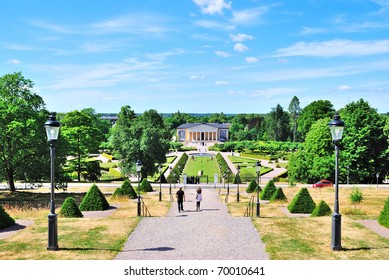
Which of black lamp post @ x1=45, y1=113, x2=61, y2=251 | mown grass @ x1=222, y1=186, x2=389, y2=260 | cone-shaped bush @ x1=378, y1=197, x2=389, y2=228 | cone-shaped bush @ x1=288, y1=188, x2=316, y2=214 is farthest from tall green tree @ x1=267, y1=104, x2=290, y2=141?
black lamp post @ x1=45, y1=113, x2=61, y2=251

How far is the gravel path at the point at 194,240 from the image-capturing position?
1166 centimetres

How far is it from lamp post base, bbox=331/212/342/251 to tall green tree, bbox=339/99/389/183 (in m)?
36.3

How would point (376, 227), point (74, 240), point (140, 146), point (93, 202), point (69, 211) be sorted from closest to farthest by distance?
point (74, 240) → point (376, 227) → point (69, 211) → point (93, 202) → point (140, 146)

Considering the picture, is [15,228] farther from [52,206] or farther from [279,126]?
[279,126]

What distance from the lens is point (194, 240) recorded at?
44.4 ft

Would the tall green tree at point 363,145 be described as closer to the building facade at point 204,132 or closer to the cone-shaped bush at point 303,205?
the cone-shaped bush at point 303,205

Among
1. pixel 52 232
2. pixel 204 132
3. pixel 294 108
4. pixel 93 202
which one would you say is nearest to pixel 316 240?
pixel 52 232

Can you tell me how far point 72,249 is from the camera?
12148 millimetres

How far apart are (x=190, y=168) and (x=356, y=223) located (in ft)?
170

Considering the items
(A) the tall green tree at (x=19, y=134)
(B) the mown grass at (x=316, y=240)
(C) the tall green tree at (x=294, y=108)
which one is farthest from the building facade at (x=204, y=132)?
(B) the mown grass at (x=316, y=240)

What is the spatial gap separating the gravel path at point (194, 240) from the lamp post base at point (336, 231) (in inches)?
85.2

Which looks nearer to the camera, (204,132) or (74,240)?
(74,240)

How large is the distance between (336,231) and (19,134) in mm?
25325
